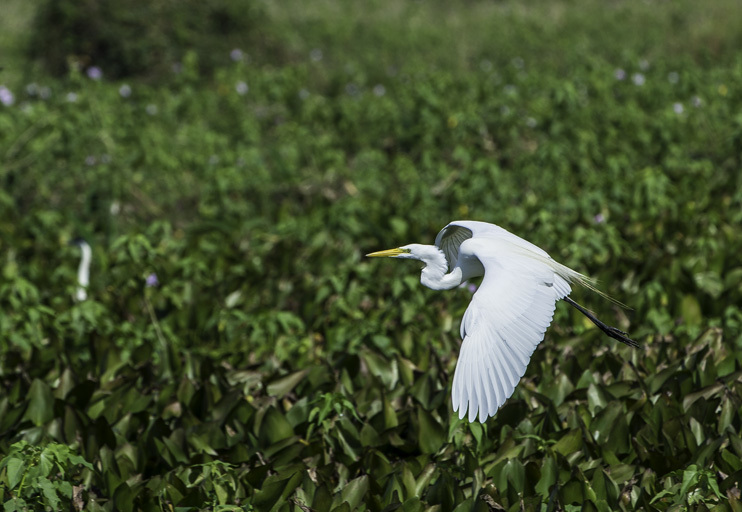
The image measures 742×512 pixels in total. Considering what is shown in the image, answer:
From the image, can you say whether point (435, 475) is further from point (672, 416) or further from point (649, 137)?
point (649, 137)

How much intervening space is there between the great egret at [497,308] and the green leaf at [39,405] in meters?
1.38

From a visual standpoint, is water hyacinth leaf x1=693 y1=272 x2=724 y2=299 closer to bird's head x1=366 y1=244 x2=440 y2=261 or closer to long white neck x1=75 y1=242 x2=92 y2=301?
bird's head x1=366 y1=244 x2=440 y2=261

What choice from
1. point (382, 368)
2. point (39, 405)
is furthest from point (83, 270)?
point (382, 368)

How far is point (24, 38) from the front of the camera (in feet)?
36.0

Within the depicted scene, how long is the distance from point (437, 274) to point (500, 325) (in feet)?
1.89

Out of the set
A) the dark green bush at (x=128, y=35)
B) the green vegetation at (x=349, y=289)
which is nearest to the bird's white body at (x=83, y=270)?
the green vegetation at (x=349, y=289)

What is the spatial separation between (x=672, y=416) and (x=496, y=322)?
1043mm

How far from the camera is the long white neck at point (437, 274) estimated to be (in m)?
2.86

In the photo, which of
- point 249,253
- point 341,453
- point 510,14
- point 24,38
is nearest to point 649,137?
point 249,253

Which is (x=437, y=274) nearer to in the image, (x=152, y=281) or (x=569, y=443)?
(x=569, y=443)

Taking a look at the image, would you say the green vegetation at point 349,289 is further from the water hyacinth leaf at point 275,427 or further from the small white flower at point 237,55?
the small white flower at point 237,55

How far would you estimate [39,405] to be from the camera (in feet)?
10.8

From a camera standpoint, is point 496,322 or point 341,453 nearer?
point 496,322

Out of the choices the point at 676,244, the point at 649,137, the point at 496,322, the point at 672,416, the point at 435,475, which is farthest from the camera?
the point at 649,137
